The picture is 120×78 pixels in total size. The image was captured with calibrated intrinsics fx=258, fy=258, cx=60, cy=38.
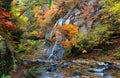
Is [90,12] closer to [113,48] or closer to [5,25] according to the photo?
[113,48]

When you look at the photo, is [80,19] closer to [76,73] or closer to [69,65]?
[69,65]

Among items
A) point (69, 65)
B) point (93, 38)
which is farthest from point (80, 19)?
point (69, 65)

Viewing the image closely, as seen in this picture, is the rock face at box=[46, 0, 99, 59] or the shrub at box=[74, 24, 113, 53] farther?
the rock face at box=[46, 0, 99, 59]

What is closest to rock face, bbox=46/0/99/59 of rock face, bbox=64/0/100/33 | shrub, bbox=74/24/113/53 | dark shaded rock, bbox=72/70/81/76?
rock face, bbox=64/0/100/33

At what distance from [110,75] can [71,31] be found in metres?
9.54

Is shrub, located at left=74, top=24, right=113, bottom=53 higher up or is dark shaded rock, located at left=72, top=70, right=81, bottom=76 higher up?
shrub, located at left=74, top=24, right=113, bottom=53

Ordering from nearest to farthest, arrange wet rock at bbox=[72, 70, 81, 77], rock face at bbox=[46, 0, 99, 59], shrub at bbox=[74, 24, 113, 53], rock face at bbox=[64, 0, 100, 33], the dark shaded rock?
wet rock at bbox=[72, 70, 81, 77], the dark shaded rock, shrub at bbox=[74, 24, 113, 53], rock face at bbox=[46, 0, 99, 59], rock face at bbox=[64, 0, 100, 33]

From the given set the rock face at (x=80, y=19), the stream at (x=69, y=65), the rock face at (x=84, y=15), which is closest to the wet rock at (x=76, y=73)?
the stream at (x=69, y=65)

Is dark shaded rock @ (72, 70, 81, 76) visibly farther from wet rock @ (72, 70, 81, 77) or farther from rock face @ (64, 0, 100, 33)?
rock face @ (64, 0, 100, 33)

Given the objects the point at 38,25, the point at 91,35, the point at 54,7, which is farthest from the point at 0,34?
the point at 38,25

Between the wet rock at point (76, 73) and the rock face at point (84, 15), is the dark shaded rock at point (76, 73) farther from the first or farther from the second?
the rock face at point (84, 15)

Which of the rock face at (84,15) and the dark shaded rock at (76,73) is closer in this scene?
the dark shaded rock at (76,73)

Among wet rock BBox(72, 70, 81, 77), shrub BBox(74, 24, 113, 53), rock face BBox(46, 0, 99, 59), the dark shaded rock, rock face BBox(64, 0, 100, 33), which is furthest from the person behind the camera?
rock face BBox(64, 0, 100, 33)

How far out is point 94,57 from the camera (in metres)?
18.0
